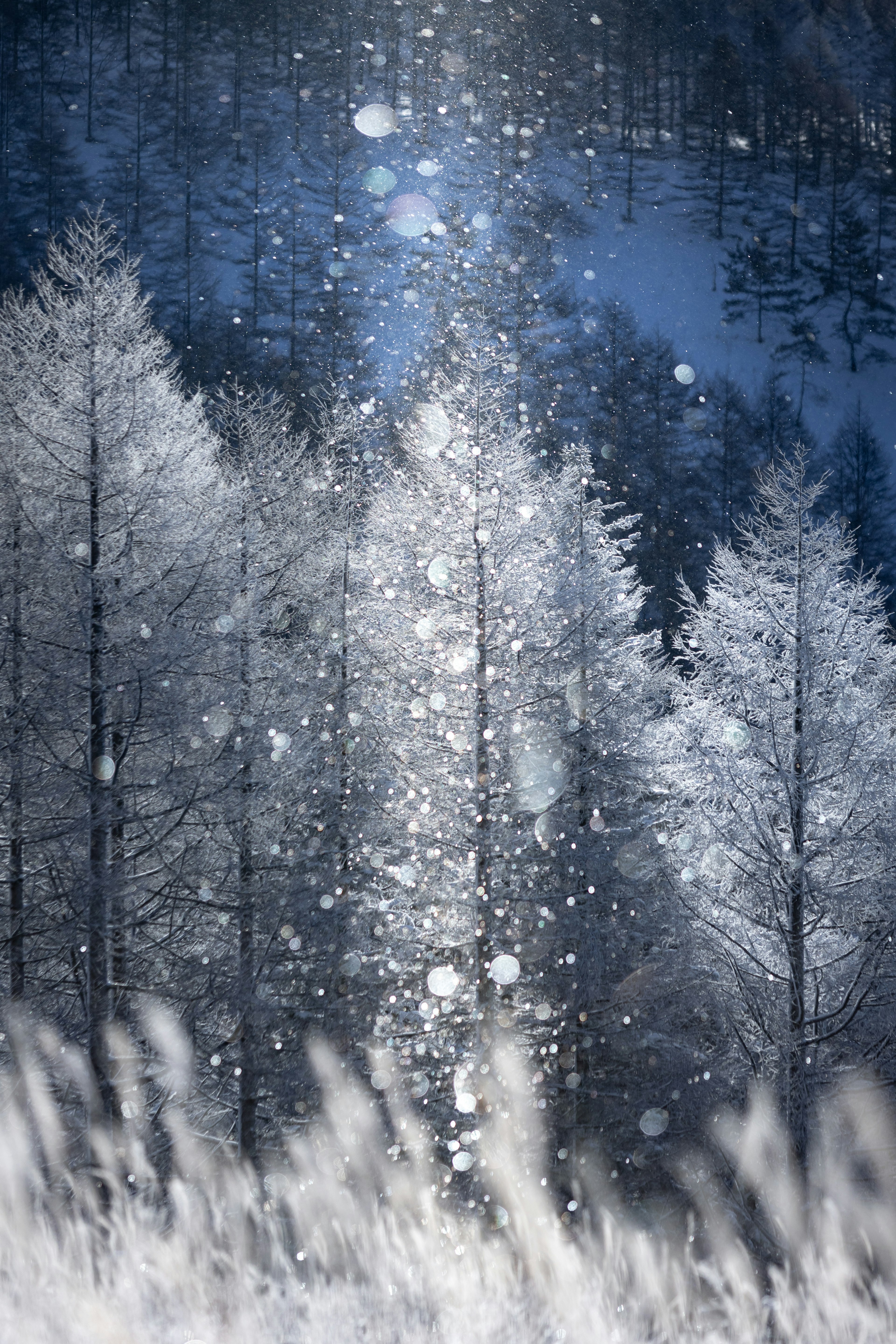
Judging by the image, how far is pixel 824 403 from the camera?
42562 millimetres

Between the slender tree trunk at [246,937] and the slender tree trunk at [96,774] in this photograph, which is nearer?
the slender tree trunk at [96,774]

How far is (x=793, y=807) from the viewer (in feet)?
31.6

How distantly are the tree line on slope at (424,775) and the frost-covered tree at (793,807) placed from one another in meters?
0.05

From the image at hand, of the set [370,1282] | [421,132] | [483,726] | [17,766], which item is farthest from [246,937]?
[421,132]

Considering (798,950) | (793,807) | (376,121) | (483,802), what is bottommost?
(798,950)

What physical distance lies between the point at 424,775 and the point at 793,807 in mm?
4230

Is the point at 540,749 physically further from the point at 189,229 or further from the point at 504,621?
the point at 189,229

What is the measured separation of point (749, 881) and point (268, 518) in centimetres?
849

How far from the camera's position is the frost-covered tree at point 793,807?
31.2 feet

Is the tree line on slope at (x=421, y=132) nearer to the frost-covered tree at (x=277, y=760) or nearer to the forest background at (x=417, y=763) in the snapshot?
the frost-covered tree at (x=277, y=760)

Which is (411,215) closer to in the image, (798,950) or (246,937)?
(246,937)

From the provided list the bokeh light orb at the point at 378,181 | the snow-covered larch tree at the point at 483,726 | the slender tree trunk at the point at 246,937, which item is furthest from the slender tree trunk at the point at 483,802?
the bokeh light orb at the point at 378,181

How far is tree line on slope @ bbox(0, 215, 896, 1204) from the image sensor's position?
9.30 meters

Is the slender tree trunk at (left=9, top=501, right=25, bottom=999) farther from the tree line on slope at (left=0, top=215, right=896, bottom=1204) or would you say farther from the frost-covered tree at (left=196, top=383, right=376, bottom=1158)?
the frost-covered tree at (left=196, top=383, right=376, bottom=1158)
